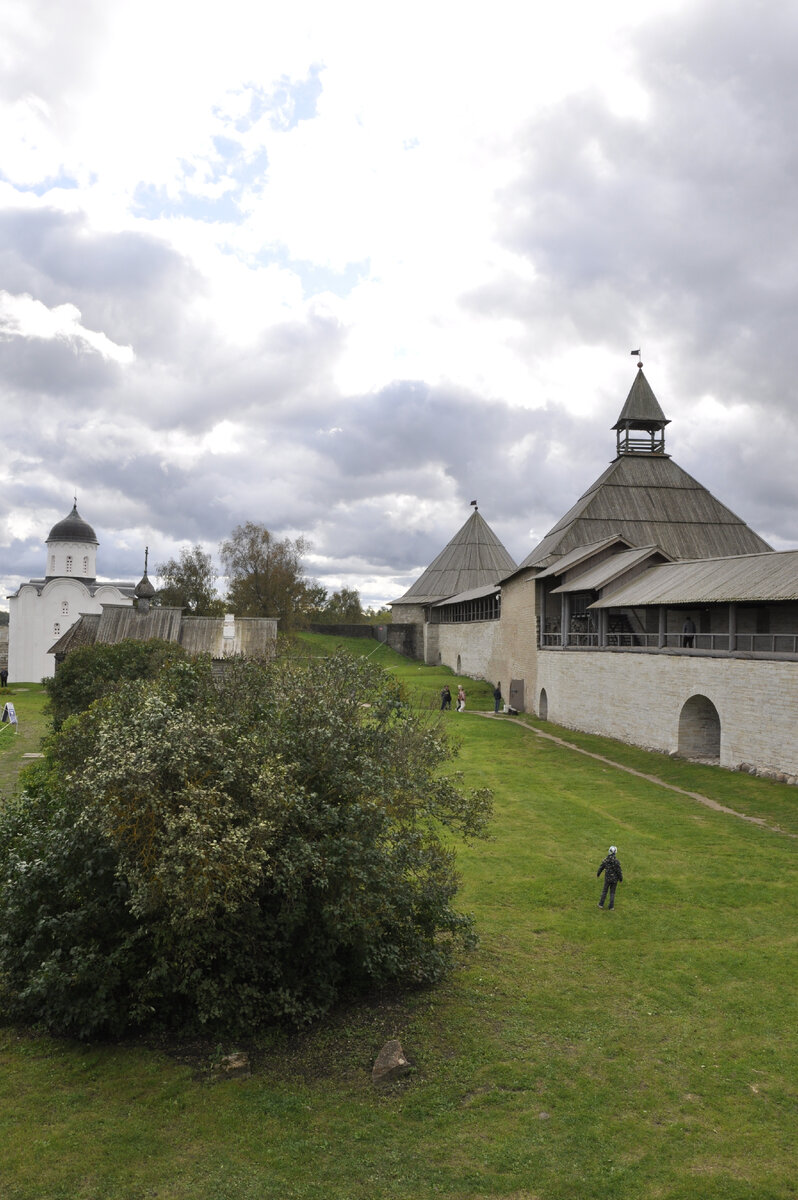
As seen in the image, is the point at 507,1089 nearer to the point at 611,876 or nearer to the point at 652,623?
the point at 611,876

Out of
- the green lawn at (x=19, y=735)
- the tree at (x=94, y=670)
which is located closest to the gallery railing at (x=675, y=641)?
the tree at (x=94, y=670)

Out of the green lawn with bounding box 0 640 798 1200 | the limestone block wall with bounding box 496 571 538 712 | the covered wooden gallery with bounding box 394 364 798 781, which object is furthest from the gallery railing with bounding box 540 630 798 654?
the green lawn with bounding box 0 640 798 1200

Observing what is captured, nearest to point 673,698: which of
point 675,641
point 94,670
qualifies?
point 675,641

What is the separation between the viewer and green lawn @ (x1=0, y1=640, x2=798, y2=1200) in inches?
249

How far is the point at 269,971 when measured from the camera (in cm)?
852

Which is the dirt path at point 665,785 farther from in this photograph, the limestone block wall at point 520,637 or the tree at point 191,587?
the tree at point 191,587

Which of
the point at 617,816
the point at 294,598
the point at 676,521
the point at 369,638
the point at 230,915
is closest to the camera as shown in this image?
the point at 230,915

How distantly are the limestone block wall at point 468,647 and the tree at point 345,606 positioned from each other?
2823 centimetres

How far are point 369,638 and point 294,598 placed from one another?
34.6 feet

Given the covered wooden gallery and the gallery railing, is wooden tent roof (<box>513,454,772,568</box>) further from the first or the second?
the gallery railing

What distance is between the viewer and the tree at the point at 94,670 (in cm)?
2150

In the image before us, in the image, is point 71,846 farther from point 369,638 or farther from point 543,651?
point 369,638

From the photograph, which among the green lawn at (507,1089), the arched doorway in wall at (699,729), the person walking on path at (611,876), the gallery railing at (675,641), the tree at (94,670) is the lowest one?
the green lawn at (507,1089)

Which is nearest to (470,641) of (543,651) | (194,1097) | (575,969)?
(543,651)
